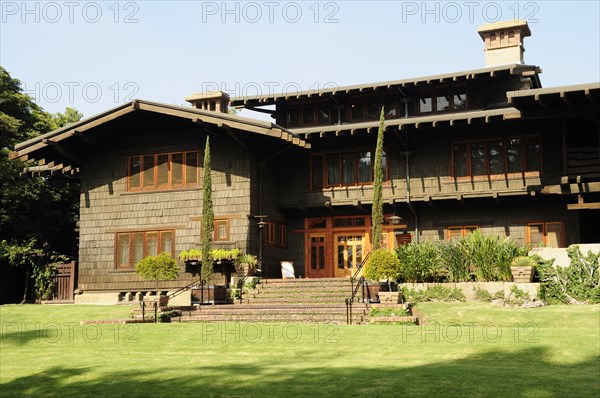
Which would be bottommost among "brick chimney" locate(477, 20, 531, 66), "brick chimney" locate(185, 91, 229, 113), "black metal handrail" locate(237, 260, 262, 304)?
"black metal handrail" locate(237, 260, 262, 304)

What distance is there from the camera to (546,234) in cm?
2797

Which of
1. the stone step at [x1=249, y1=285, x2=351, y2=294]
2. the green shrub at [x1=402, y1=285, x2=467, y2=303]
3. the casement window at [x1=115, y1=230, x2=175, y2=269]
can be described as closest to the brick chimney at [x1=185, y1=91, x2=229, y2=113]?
the casement window at [x1=115, y1=230, x2=175, y2=269]

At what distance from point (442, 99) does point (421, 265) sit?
8.33 metres

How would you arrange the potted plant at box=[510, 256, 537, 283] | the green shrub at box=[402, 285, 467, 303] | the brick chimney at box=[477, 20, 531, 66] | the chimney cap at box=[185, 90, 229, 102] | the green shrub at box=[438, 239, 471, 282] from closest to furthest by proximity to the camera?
the potted plant at box=[510, 256, 537, 283] → the green shrub at box=[402, 285, 467, 303] → the green shrub at box=[438, 239, 471, 282] → the brick chimney at box=[477, 20, 531, 66] → the chimney cap at box=[185, 90, 229, 102]

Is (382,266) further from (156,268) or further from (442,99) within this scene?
(442,99)

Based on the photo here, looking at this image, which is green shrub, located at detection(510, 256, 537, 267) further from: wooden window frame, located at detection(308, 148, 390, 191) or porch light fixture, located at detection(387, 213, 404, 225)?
wooden window frame, located at detection(308, 148, 390, 191)

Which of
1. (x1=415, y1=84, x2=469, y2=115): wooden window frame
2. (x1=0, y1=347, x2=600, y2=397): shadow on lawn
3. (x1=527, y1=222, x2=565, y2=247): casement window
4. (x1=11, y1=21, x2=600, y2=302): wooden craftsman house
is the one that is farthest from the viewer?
(x1=415, y1=84, x2=469, y2=115): wooden window frame

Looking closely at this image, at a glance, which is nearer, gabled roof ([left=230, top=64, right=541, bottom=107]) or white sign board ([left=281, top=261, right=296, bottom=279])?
gabled roof ([left=230, top=64, right=541, bottom=107])

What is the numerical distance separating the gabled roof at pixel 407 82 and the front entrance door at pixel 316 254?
5732 millimetres

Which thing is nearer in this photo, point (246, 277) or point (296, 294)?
point (296, 294)

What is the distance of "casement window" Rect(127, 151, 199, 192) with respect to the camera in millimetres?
30062

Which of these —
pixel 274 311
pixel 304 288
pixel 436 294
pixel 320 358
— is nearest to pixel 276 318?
pixel 274 311

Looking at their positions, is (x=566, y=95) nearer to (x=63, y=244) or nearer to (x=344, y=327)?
(x=344, y=327)

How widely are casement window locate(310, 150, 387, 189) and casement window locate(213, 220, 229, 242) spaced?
12.9 ft
